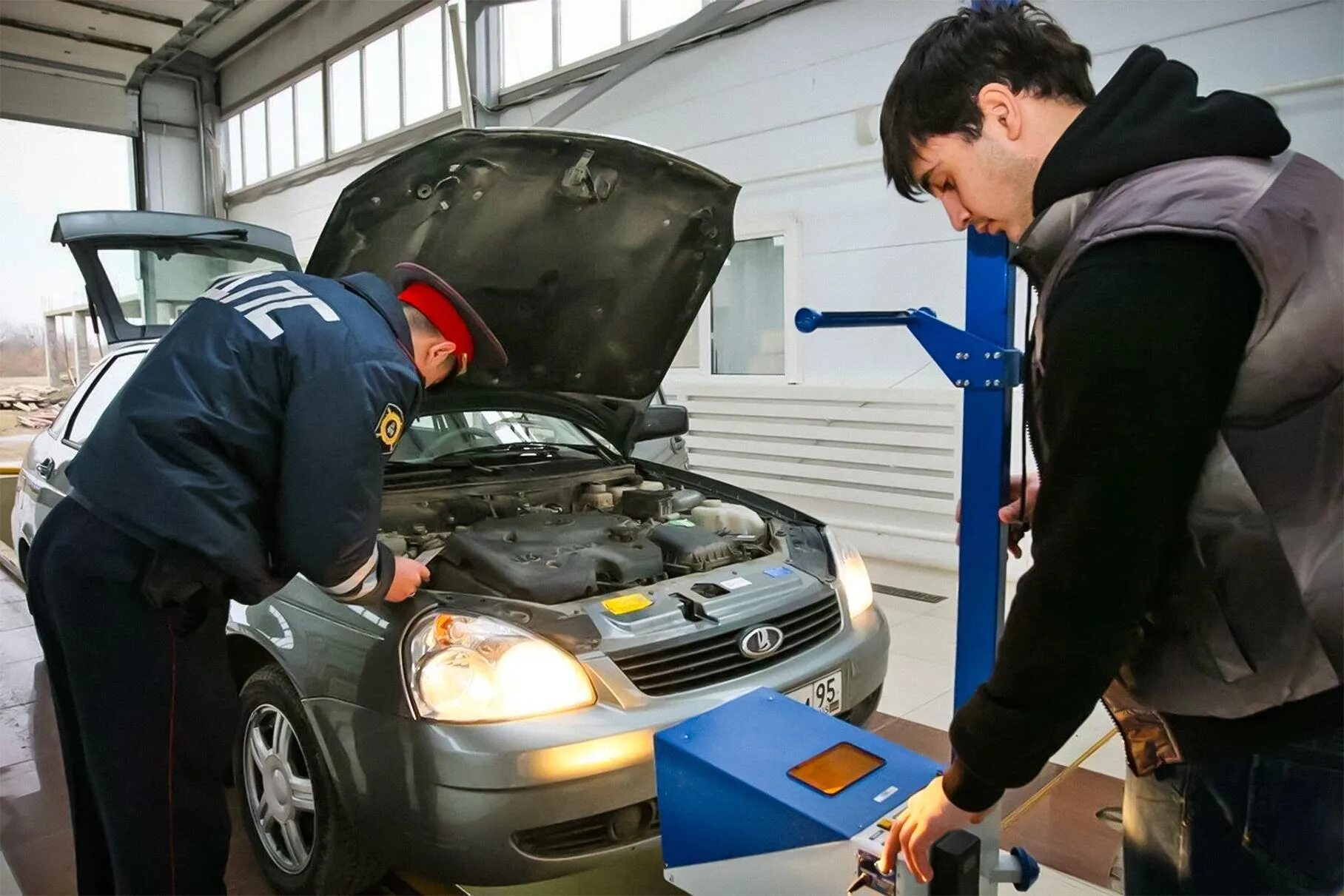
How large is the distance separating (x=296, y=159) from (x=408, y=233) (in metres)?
9.49

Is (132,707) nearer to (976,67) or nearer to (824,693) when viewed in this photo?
(824,693)

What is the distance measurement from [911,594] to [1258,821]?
11.7 ft

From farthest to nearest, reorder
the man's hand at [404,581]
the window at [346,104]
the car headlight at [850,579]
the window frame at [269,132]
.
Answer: the window frame at [269,132]
the window at [346,104]
the car headlight at [850,579]
the man's hand at [404,581]

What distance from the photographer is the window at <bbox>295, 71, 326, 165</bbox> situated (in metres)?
9.91

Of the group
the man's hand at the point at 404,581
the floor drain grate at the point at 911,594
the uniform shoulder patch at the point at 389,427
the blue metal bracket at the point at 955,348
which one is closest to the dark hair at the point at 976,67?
the blue metal bracket at the point at 955,348

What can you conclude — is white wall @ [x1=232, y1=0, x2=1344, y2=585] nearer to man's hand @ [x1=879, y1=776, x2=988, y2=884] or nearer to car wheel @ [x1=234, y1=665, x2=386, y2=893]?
car wheel @ [x1=234, y1=665, x2=386, y2=893]

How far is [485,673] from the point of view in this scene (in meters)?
1.71

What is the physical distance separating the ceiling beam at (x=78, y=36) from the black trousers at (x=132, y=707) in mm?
7932

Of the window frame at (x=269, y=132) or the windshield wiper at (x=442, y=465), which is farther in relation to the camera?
the window frame at (x=269, y=132)

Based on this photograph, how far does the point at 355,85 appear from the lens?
922 centimetres

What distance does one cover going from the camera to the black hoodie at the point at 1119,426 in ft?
2.54

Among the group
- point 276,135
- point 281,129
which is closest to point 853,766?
point 281,129

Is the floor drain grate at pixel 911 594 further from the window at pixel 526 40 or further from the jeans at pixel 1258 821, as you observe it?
the window at pixel 526 40

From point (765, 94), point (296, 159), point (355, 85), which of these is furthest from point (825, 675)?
point (296, 159)
